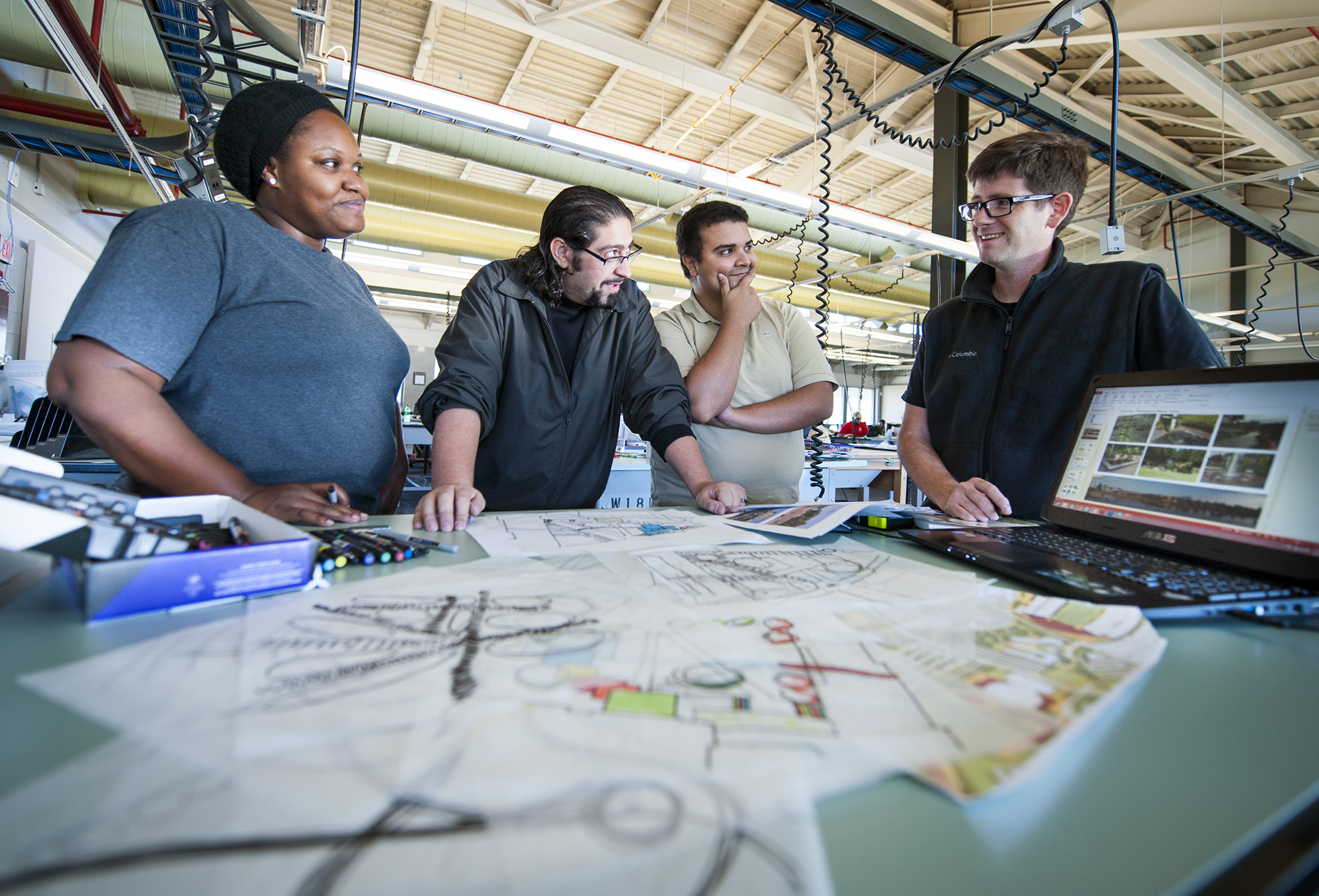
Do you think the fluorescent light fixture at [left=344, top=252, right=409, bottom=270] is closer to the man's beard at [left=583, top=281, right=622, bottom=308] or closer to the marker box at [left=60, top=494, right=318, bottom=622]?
the man's beard at [left=583, top=281, right=622, bottom=308]

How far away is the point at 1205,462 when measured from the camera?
0.81 m

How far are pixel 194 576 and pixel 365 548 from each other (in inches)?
7.7

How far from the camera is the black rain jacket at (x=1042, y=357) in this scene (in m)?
1.26

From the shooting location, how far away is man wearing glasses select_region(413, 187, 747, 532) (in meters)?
1.40

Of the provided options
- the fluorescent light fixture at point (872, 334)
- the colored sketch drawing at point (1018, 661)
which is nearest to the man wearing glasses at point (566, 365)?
the colored sketch drawing at point (1018, 661)

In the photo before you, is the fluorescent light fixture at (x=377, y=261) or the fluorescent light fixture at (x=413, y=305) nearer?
the fluorescent light fixture at (x=377, y=261)

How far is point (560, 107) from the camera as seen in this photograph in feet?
18.7

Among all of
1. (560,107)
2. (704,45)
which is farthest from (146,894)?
(560,107)

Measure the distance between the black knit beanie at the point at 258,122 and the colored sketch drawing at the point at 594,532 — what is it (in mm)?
781

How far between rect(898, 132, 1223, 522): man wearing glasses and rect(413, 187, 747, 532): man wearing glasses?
25.6 inches

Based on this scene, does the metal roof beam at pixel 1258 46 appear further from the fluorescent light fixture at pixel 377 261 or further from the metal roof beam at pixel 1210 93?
the fluorescent light fixture at pixel 377 261

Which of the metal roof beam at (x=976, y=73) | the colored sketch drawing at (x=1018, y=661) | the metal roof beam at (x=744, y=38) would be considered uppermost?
the metal roof beam at (x=744, y=38)

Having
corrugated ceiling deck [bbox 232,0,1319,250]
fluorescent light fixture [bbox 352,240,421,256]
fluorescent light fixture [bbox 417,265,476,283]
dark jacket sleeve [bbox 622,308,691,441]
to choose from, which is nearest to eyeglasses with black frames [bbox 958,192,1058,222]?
dark jacket sleeve [bbox 622,308,691,441]

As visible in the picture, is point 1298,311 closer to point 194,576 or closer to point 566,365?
point 566,365
